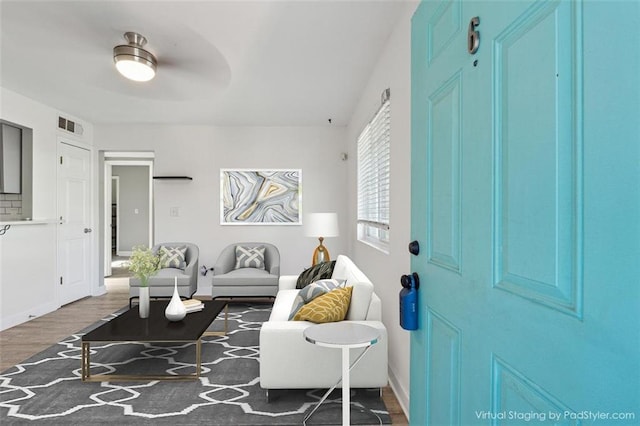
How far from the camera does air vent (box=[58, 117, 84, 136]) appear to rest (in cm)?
480

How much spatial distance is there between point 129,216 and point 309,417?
30.3 feet

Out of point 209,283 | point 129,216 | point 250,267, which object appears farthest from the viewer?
point 129,216

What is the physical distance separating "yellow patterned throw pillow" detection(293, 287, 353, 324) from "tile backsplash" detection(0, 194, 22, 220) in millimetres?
3750

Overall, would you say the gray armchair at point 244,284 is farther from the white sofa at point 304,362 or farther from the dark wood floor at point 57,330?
the white sofa at point 304,362

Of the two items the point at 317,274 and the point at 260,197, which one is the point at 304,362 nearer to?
the point at 317,274

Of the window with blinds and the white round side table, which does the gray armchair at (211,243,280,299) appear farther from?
the white round side table

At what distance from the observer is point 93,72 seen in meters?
3.42

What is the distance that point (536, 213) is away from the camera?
2.34 feet

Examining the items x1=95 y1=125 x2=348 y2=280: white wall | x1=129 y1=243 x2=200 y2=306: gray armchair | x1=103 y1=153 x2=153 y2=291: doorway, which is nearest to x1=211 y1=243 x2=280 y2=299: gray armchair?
x1=129 y1=243 x2=200 y2=306: gray armchair

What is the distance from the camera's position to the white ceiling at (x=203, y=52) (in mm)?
2365

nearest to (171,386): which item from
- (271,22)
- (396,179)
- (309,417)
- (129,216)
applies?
(309,417)

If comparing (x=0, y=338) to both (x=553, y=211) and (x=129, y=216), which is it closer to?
(x=553, y=211)

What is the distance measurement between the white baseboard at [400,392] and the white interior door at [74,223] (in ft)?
14.4

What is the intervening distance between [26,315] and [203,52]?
3.58 meters
